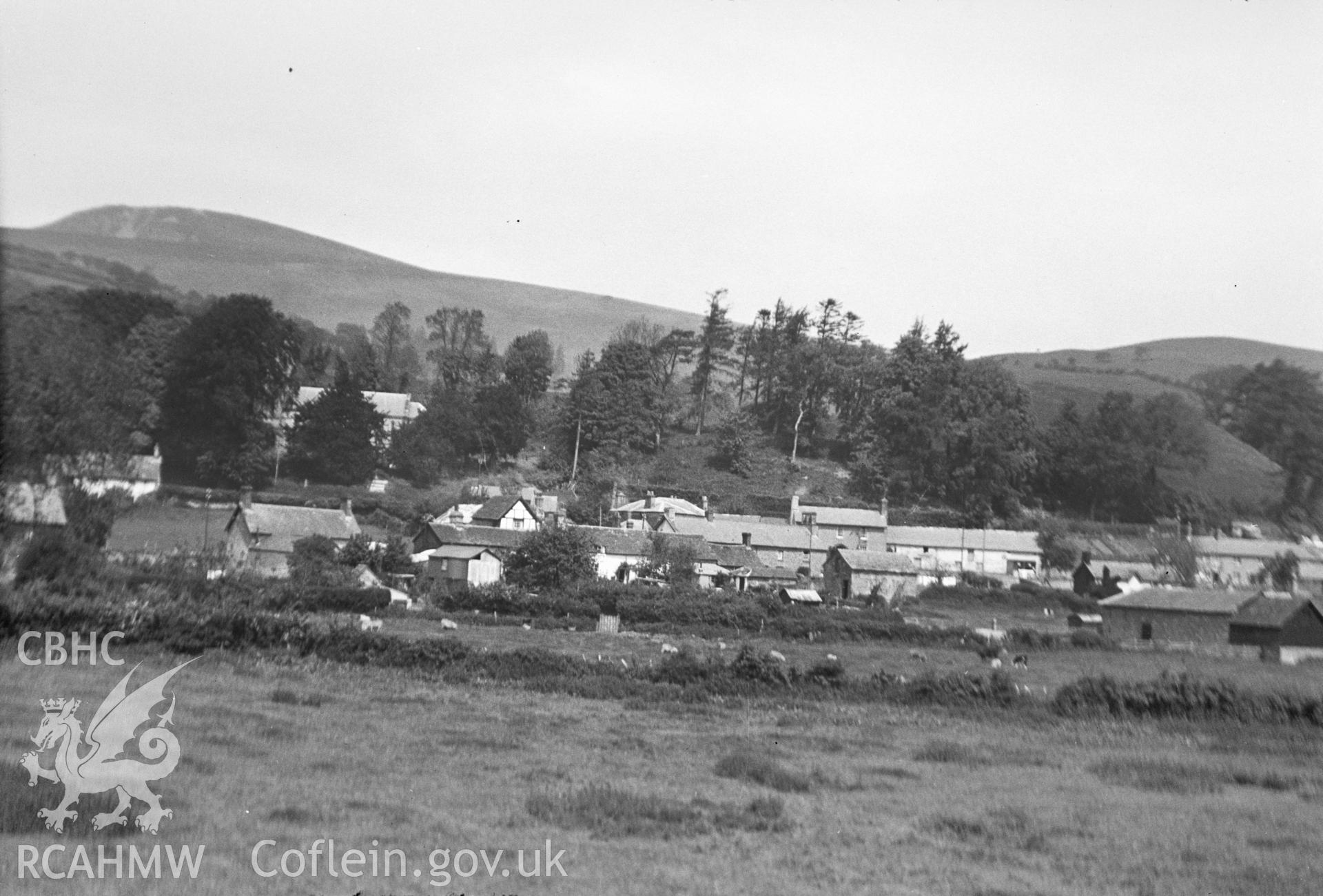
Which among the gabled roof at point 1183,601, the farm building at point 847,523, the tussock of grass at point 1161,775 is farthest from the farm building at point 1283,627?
the farm building at point 847,523

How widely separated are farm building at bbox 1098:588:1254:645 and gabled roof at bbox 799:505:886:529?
87.0 ft

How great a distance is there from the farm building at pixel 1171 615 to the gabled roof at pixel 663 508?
28.3 metres

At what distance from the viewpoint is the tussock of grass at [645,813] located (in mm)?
10531

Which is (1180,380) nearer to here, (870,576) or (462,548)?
(870,576)

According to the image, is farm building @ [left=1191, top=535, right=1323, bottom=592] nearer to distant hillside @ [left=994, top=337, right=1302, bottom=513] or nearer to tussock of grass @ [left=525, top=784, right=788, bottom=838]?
distant hillside @ [left=994, top=337, right=1302, bottom=513]

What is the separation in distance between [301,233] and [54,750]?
8003 millimetres

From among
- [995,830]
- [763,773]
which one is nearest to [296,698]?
[763,773]

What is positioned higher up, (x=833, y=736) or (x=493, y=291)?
(x=493, y=291)

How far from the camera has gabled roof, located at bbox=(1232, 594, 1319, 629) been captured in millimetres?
31047

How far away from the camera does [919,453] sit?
76.2m

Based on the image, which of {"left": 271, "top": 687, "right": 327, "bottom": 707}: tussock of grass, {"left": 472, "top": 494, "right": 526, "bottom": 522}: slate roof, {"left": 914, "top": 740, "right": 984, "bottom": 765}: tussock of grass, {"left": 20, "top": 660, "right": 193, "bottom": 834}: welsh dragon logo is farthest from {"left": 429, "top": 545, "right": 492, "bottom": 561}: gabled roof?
{"left": 20, "top": 660, "right": 193, "bottom": 834}: welsh dragon logo

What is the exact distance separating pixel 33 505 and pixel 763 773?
1877 cm

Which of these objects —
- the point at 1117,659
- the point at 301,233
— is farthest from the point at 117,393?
the point at 1117,659

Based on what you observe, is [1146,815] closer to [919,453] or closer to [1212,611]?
[1212,611]
